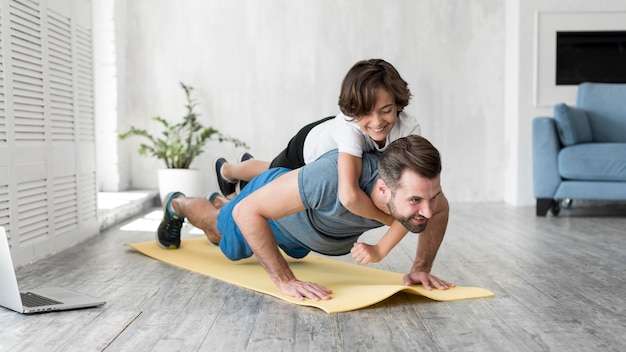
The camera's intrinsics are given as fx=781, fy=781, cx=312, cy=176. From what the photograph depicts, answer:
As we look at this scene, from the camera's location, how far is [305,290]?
2.68 m

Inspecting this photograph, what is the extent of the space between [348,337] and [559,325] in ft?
2.15

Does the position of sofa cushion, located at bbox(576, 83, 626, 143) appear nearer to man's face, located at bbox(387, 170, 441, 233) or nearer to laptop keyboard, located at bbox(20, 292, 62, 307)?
man's face, located at bbox(387, 170, 441, 233)

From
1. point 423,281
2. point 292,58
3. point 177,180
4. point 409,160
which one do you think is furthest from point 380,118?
point 292,58

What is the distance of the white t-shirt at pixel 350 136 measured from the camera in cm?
264

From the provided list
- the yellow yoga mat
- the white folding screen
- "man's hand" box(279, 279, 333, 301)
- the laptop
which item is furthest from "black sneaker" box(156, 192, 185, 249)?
"man's hand" box(279, 279, 333, 301)

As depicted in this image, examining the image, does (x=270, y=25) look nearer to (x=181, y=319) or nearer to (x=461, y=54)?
(x=461, y=54)

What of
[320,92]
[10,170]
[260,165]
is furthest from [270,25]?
[10,170]

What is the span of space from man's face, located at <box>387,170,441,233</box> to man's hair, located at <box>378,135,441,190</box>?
0.02 metres

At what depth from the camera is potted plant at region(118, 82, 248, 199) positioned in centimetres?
635

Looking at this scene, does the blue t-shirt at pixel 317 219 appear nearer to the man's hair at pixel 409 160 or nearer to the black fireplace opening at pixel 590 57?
the man's hair at pixel 409 160

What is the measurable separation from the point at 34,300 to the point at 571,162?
4104 mm

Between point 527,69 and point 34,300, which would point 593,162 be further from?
point 34,300

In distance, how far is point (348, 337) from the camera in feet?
7.25

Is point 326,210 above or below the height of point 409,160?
below
